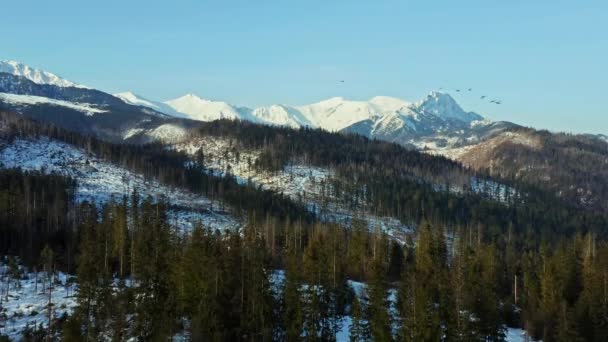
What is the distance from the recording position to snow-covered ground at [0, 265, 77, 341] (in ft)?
253

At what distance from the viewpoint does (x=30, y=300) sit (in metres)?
88.1

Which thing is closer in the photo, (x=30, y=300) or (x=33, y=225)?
(x=30, y=300)

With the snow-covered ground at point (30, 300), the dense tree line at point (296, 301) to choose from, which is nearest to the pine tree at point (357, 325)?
the dense tree line at point (296, 301)

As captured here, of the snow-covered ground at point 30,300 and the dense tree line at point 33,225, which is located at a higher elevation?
the dense tree line at point 33,225

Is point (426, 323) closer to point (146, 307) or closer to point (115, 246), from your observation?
point (146, 307)

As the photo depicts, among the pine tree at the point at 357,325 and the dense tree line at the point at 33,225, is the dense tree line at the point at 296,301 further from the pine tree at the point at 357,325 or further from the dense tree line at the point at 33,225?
the dense tree line at the point at 33,225

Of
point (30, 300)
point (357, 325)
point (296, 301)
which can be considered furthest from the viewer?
point (30, 300)

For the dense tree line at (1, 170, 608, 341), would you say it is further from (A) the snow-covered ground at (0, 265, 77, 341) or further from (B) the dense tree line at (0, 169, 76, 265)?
(B) the dense tree line at (0, 169, 76, 265)

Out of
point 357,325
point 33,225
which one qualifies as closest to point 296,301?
point 357,325

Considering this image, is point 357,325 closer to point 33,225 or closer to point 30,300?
point 30,300

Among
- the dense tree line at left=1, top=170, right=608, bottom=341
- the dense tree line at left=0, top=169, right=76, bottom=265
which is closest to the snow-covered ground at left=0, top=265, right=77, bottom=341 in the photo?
the dense tree line at left=1, top=170, right=608, bottom=341

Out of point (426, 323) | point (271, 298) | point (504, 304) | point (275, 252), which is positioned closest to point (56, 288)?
point (271, 298)

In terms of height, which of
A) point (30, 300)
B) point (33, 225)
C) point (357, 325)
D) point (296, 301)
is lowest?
point (30, 300)

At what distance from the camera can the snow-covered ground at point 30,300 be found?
77.0 m
